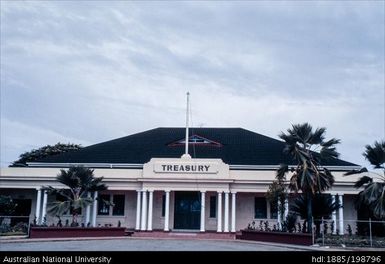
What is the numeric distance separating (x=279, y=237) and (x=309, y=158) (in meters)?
4.38

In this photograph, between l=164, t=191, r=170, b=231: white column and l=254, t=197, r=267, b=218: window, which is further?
l=254, t=197, r=267, b=218: window

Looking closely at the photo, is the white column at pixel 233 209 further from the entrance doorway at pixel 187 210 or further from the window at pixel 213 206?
the entrance doorway at pixel 187 210

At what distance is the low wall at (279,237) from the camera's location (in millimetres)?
21958

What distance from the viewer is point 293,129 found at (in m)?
23.7

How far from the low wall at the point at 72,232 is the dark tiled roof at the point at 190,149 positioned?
7.34 m

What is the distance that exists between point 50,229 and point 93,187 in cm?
370

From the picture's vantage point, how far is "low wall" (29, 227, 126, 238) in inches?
974

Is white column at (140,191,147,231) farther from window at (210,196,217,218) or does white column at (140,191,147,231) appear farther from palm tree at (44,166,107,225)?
window at (210,196,217,218)

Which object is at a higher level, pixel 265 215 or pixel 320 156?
pixel 320 156

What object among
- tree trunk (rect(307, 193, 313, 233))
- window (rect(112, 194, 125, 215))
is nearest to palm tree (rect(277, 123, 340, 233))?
tree trunk (rect(307, 193, 313, 233))

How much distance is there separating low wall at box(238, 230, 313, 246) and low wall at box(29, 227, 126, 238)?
7.75 metres
